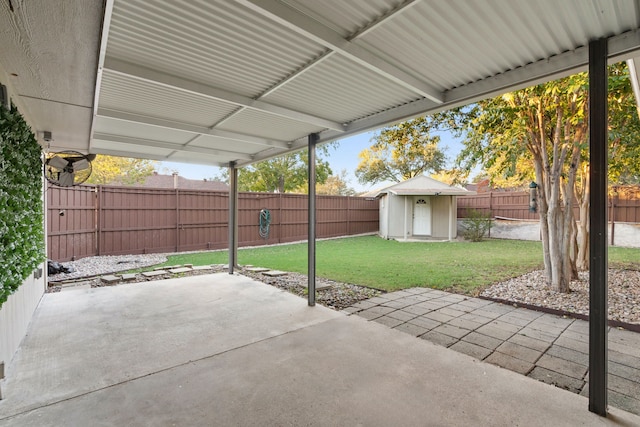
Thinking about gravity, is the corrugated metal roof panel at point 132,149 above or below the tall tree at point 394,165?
below

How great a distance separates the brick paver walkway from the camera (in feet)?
8.08

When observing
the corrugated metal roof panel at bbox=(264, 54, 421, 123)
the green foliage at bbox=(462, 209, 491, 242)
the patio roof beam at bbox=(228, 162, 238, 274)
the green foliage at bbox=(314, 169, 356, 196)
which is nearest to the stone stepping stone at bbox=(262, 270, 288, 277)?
the patio roof beam at bbox=(228, 162, 238, 274)

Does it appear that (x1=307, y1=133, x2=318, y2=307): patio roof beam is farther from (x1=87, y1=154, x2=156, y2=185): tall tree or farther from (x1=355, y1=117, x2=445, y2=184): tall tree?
(x1=355, y1=117, x2=445, y2=184): tall tree

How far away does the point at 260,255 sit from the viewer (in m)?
9.09

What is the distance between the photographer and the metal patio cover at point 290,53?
175cm

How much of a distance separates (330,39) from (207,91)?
139cm

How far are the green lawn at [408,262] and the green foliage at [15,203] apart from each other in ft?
14.3

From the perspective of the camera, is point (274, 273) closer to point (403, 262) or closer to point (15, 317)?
point (403, 262)

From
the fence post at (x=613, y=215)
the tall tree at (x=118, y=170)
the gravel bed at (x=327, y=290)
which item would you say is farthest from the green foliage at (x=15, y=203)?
the fence post at (x=613, y=215)

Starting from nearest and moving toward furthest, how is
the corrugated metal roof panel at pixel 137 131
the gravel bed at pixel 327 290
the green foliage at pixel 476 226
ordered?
the corrugated metal roof panel at pixel 137 131 < the gravel bed at pixel 327 290 < the green foliage at pixel 476 226

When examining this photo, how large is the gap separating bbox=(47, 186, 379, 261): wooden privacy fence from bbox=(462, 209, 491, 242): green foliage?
6.01 metres

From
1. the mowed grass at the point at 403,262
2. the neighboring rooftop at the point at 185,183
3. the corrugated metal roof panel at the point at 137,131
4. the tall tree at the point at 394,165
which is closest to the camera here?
the corrugated metal roof panel at the point at 137,131

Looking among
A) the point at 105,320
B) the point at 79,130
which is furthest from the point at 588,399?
the point at 79,130

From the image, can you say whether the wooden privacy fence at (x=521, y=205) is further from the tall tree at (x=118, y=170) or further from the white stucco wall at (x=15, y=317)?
the tall tree at (x=118, y=170)
